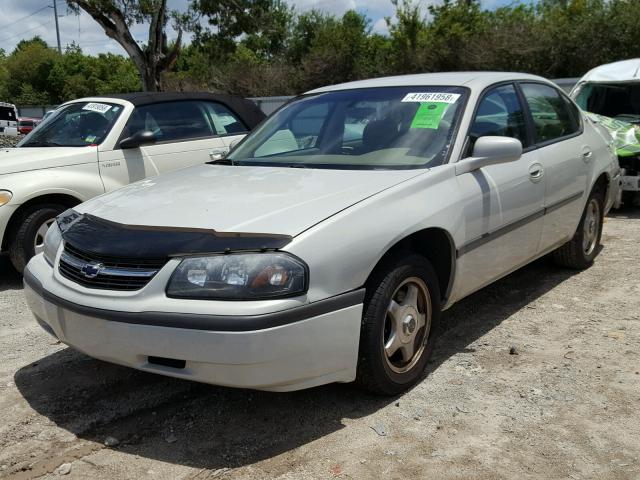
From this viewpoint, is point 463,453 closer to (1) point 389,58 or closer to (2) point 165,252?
(2) point 165,252

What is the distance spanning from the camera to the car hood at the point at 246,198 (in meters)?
2.93

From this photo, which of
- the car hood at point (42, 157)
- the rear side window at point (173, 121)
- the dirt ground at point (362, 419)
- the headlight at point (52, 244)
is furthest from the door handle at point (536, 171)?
the car hood at point (42, 157)

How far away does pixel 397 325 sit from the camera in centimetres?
328

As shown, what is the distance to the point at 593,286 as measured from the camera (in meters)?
5.17

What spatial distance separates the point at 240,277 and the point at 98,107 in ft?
14.6

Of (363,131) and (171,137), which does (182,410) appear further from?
(171,137)

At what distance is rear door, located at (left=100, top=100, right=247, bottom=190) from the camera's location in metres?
6.18

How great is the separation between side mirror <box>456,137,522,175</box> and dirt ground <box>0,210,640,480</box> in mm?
1112

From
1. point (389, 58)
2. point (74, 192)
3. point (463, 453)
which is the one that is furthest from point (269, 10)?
point (463, 453)

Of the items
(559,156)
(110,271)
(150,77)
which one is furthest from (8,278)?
(150,77)

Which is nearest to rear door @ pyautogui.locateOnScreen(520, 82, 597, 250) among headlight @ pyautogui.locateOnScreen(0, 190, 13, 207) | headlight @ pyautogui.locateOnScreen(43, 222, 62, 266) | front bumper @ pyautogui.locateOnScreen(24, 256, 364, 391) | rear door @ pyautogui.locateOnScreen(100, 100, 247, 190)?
front bumper @ pyautogui.locateOnScreen(24, 256, 364, 391)

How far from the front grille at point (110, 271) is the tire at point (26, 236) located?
266 cm

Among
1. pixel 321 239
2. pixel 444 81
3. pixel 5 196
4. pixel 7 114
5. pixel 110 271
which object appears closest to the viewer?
pixel 321 239

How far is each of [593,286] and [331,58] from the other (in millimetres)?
25008
